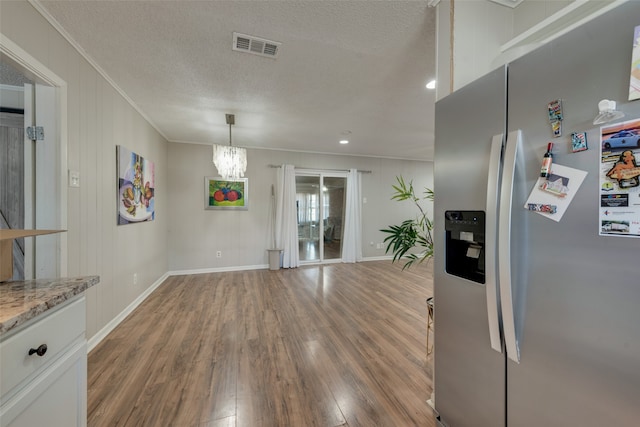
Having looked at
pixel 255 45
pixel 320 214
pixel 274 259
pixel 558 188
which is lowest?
pixel 274 259

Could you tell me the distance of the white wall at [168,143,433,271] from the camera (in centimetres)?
466

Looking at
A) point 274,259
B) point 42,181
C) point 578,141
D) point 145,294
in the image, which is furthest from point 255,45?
point 274,259

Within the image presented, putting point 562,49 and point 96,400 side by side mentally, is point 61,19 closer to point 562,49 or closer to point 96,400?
point 96,400

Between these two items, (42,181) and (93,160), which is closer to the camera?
(42,181)

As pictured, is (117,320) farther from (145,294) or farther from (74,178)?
(74,178)

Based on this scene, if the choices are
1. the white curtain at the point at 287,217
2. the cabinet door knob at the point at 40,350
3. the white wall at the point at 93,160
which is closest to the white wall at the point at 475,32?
the cabinet door knob at the point at 40,350

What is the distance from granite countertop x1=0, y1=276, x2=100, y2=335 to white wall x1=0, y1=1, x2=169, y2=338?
113 cm

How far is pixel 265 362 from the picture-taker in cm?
201

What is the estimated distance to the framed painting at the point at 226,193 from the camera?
4.79 m

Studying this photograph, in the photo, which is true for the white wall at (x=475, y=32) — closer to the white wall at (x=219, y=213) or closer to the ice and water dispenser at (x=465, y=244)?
the ice and water dispenser at (x=465, y=244)

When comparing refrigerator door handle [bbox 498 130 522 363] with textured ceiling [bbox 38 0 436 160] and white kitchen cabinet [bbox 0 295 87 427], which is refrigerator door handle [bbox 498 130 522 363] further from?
white kitchen cabinet [bbox 0 295 87 427]

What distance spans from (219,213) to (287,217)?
1360 millimetres

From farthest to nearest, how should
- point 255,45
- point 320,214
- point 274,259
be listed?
point 320,214 → point 274,259 → point 255,45

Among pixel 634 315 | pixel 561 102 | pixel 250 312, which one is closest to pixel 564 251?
pixel 634 315
